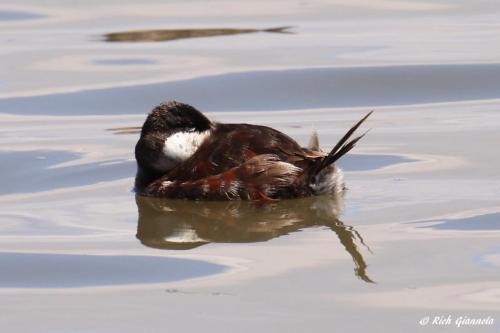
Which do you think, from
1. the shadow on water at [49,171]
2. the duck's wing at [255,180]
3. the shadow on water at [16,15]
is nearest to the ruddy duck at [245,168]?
the duck's wing at [255,180]

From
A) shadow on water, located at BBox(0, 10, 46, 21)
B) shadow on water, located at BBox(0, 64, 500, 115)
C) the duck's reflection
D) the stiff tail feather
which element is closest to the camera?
the duck's reflection

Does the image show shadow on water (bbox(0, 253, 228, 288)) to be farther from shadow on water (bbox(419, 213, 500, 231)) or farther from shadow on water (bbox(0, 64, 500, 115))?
shadow on water (bbox(0, 64, 500, 115))

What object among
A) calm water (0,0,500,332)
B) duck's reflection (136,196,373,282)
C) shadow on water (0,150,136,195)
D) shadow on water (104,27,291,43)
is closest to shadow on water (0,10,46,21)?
calm water (0,0,500,332)

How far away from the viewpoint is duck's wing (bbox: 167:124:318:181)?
325 inches

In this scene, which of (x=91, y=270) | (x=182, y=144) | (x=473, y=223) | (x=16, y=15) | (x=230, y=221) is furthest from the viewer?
(x=16, y=15)

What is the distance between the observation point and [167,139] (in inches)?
347

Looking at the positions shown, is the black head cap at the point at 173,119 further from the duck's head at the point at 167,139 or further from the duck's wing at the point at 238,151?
the duck's wing at the point at 238,151

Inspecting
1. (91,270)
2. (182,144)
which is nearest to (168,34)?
(182,144)

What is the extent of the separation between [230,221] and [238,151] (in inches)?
21.1

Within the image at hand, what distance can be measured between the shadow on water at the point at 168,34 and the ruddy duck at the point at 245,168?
16.6 feet

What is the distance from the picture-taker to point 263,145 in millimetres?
8297

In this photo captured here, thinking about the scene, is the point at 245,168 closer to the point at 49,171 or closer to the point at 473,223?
the point at 473,223

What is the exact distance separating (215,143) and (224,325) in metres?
2.59

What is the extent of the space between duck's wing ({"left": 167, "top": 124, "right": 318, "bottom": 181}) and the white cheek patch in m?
0.21
